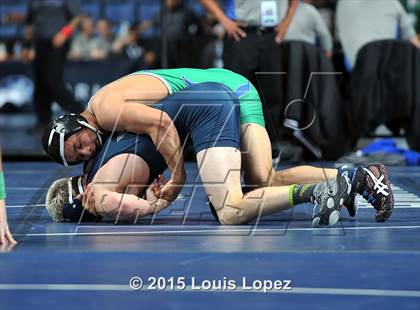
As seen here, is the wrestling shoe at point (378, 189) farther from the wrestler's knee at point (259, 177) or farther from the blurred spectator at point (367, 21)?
the blurred spectator at point (367, 21)

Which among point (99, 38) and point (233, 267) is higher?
point (233, 267)

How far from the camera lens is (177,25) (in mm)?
9602

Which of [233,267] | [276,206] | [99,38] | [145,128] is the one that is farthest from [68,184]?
[99,38]

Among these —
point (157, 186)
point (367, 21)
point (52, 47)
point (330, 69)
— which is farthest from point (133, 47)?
point (157, 186)

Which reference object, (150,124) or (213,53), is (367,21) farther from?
(150,124)

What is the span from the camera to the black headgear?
4906 mm

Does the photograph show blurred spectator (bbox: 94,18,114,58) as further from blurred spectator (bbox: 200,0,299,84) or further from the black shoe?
the black shoe

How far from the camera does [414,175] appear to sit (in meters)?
7.33

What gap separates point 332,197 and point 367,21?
3979 mm

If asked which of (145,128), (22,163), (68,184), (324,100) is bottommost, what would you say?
(22,163)

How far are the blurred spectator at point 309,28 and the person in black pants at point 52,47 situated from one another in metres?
2.69

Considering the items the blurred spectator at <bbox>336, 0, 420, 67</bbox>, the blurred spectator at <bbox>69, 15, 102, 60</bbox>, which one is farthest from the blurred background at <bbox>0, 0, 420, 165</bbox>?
the blurred spectator at <bbox>69, 15, 102, 60</bbox>

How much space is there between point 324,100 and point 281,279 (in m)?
4.63

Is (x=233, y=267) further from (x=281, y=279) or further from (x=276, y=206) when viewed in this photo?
(x=276, y=206)
